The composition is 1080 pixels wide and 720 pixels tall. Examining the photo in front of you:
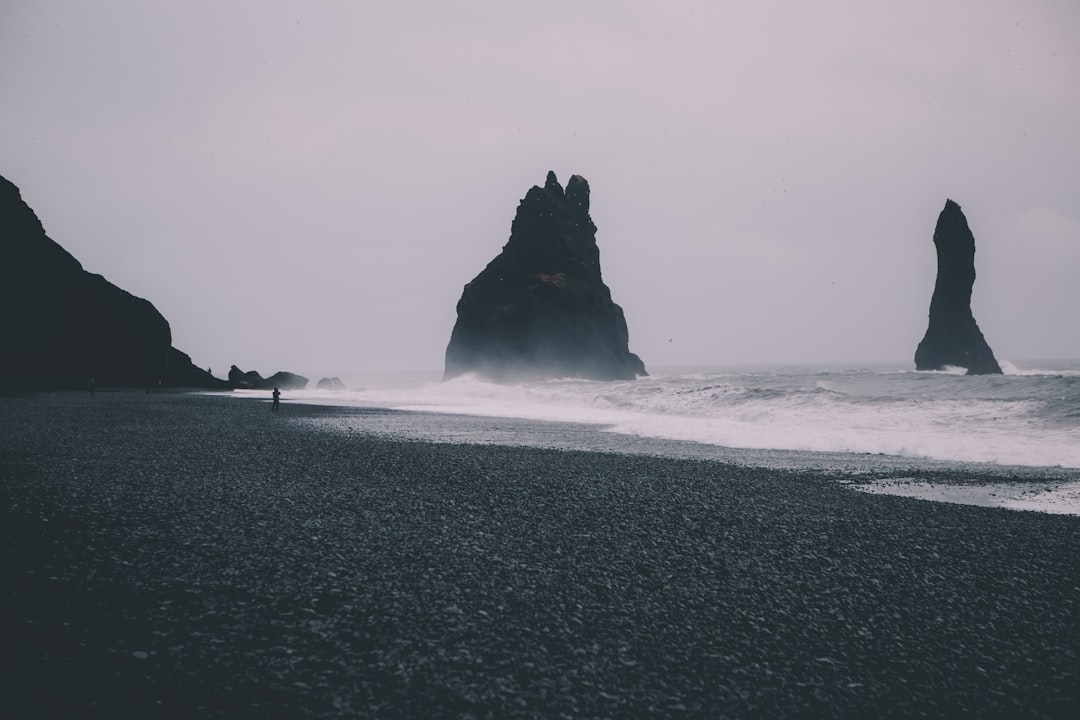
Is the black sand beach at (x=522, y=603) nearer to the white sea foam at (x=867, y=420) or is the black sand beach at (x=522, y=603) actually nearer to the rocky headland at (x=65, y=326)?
the white sea foam at (x=867, y=420)

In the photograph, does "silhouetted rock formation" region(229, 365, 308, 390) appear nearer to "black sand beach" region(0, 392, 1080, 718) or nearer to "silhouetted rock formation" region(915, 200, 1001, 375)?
"black sand beach" region(0, 392, 1080, 718)

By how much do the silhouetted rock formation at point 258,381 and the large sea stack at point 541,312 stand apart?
28.4 metres

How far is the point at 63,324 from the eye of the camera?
76.4 metres

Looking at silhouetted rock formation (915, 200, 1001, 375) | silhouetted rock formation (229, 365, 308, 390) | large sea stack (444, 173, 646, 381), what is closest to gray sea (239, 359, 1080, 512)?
silhouetted rock formation (229, 365, 308, 390)

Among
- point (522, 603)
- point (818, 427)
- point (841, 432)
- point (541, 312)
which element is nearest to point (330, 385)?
point (541, 312)

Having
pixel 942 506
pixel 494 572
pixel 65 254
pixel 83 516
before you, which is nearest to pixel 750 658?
pixel 494 572

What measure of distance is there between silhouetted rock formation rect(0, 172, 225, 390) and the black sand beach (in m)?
74.1

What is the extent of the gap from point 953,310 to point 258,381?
123 m

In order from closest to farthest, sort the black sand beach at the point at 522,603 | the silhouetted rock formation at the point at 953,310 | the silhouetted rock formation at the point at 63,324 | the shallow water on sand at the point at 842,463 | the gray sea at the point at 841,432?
the black sand beach at the point at 522,603 → the shallow water on sand at the point at 842,463 → the gray sea at the point at 841,432 → the silhouetted rock formation at the point at 63,324 → the silhouetted rock formation at the point at 953,310

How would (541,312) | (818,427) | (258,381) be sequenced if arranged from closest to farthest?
(818,427)
(258,381)
(541,312)

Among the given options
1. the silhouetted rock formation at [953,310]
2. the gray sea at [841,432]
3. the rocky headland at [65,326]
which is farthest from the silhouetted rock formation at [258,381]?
the silhouetted rock formation at [953,310]

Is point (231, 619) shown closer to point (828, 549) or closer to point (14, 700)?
point (14, 700)

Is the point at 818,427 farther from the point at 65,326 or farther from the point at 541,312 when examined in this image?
the point at 541,312

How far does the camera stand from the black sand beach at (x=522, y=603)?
17.2ft
